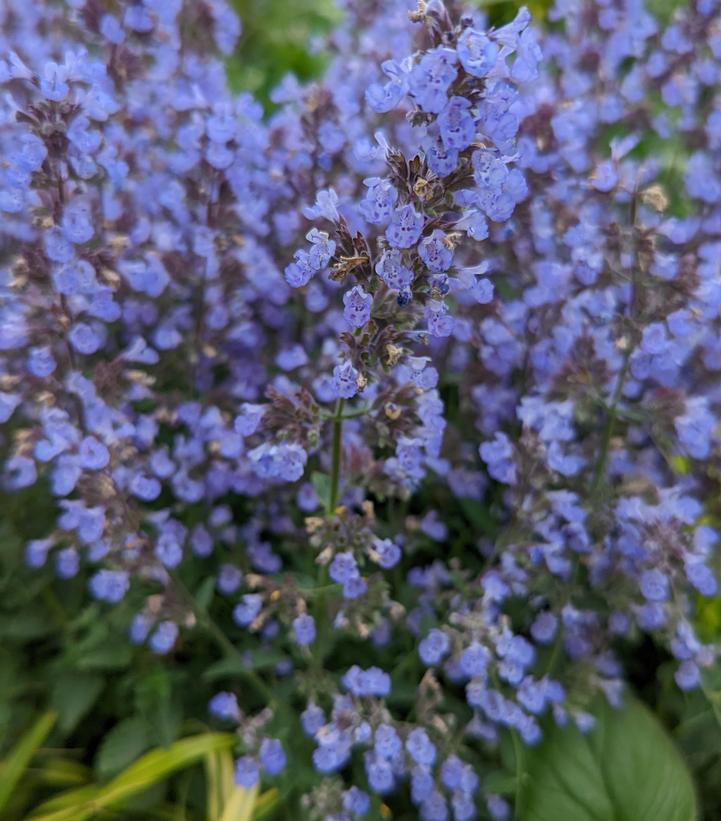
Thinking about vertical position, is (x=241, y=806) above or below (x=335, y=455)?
below

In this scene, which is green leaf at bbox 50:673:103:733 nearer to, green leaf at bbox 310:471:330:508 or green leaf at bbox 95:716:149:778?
green leaf at bbox 95:716:149:778

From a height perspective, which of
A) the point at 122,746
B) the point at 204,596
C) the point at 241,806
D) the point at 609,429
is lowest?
the point at 241,806

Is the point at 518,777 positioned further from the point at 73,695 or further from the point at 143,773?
the point at 73,695

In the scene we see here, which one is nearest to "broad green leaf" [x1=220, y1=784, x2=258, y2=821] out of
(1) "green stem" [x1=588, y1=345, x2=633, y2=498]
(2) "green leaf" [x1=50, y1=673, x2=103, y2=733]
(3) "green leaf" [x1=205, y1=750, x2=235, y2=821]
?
(3) "green leaf" [x1=205, y1=750, x2=235, y2=821]

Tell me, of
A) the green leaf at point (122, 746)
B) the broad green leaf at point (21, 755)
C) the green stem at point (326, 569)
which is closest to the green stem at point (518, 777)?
the green stem at point (326, 569)

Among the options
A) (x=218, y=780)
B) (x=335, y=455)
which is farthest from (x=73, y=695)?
(x=335, y=455)

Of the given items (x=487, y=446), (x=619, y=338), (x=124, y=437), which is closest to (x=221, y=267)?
(x=124, y=437)
